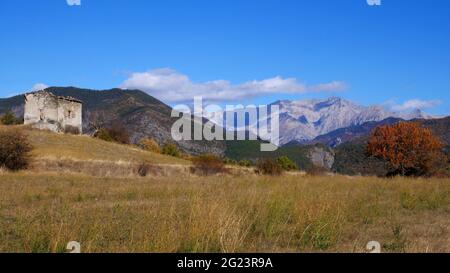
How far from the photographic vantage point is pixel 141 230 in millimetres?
7742

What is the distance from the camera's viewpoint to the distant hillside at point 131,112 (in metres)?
129

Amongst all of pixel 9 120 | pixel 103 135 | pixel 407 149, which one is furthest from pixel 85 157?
pixel 407 149

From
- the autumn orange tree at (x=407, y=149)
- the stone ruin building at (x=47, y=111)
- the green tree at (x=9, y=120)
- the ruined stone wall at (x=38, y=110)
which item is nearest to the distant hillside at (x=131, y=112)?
the green tree at (x=9, y=120)

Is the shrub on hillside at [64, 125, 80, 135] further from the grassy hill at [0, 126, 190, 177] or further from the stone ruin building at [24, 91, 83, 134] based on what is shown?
the grassy hill at [0, 126, 190, 177]

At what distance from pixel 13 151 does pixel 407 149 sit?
127 ft

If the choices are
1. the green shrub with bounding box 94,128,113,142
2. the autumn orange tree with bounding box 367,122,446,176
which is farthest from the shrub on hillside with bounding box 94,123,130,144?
the autumn orange tree with bounding box 367,122,446,176

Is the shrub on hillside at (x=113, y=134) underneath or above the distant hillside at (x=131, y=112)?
underneath

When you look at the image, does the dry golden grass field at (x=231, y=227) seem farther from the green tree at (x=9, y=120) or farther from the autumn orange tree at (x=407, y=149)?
the green tree at (x=9, y=120)

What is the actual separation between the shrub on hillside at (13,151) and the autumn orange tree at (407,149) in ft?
114

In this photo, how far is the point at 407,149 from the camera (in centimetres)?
5322

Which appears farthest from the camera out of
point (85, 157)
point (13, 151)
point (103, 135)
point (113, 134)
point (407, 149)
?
point (113, 134)

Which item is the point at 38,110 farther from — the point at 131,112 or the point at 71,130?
the point at 131,112
